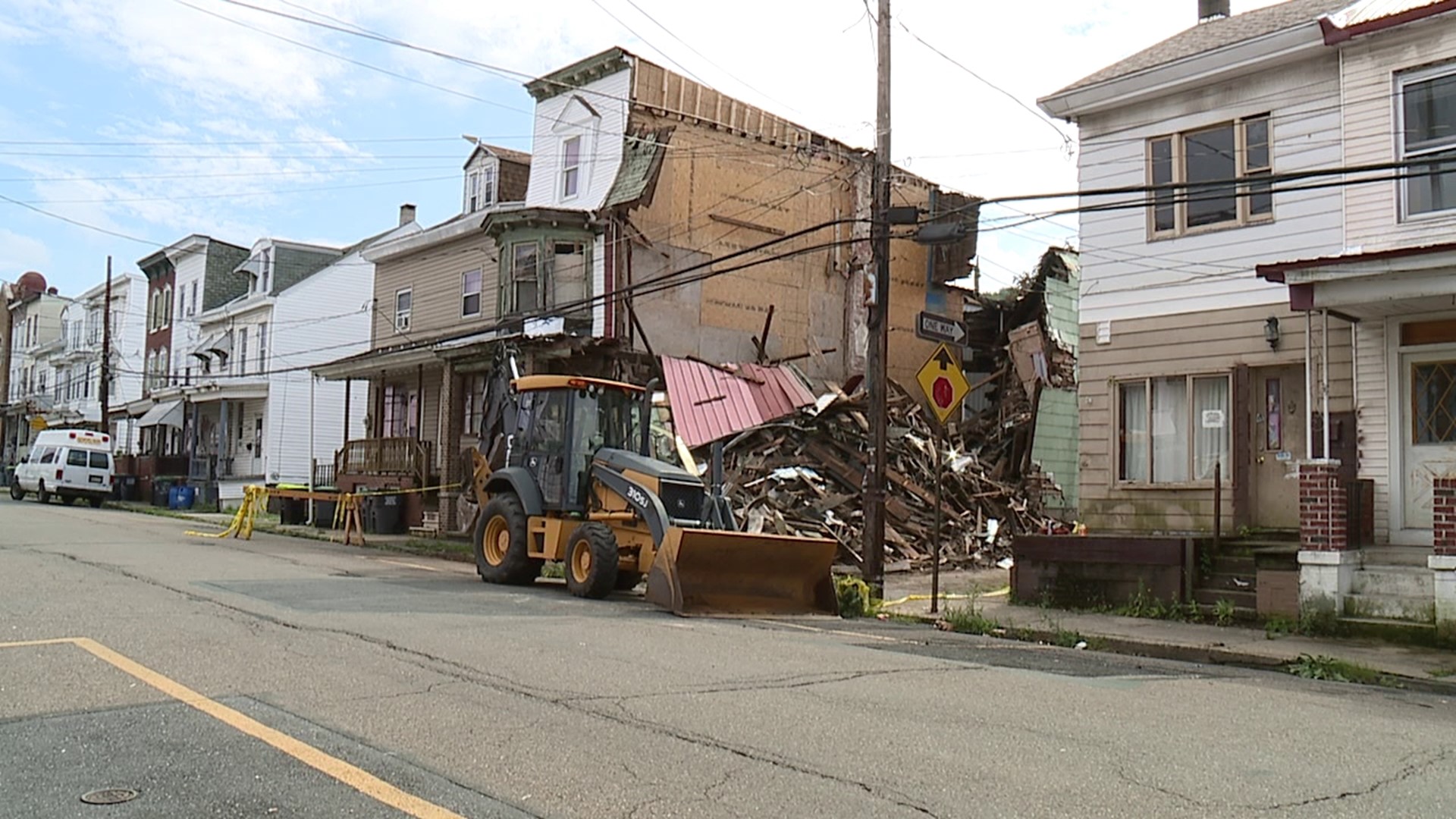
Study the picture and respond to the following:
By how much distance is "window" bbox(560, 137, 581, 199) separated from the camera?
27.8 m

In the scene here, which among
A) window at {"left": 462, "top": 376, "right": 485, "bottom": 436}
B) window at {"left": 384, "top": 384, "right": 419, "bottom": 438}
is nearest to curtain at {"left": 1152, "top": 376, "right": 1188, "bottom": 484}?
window at {"left": 462, "top": 376, "right": 485, "bottom": 436}

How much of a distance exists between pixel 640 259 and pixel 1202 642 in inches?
673

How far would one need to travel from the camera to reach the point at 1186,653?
1191 centimetres

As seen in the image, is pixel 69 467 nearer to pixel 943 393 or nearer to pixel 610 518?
pixel 610 518

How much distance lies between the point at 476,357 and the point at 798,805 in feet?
75.0

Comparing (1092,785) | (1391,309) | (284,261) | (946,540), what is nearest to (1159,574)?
(1391,309)

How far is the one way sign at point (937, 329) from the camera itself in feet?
51.3

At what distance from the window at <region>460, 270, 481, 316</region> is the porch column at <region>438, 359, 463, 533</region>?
1.99 m

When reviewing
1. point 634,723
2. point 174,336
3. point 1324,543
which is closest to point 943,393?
point 1324,543

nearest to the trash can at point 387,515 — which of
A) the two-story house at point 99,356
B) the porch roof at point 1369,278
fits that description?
the porch roof at point 1369,278

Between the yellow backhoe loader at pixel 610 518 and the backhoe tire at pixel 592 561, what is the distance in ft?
0.05

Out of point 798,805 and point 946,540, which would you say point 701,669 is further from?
point 946,540

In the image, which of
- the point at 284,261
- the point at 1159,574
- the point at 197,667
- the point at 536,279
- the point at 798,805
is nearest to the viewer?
the point at 798,805

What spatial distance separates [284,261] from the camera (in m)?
44.8
